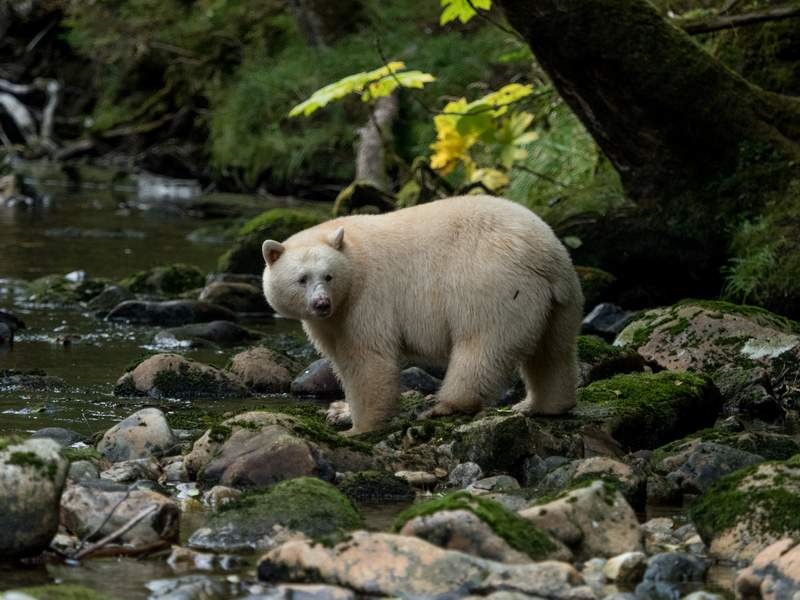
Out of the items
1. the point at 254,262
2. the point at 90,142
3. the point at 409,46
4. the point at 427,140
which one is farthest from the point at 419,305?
the point at 90,142

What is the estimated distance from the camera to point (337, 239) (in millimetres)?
7371

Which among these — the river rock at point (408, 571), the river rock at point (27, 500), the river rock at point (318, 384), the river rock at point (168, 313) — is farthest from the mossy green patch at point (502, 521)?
the river rock at point (168, 313)

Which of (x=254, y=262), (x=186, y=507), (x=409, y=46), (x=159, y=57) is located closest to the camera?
(x=186, y=507)

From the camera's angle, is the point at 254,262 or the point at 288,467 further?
the point at 254,262

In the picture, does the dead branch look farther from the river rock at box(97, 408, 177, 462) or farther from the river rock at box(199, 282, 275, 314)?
the river rock at box(97, 408, 177, 462)

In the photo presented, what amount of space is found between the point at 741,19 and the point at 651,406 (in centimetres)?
403

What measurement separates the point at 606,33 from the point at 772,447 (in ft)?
14.5

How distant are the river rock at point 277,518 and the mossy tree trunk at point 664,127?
542 centimetres

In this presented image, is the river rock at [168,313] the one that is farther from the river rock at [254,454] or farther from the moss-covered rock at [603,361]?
the river rock at [254,454]

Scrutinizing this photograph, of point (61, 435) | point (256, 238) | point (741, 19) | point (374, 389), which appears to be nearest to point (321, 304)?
point (374, 389)

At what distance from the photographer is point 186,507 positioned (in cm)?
604

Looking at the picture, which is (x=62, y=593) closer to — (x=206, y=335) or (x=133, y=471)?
(x=133, y=471)

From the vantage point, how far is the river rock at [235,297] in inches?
504

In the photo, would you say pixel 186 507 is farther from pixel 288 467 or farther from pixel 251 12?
pixel 251 12
